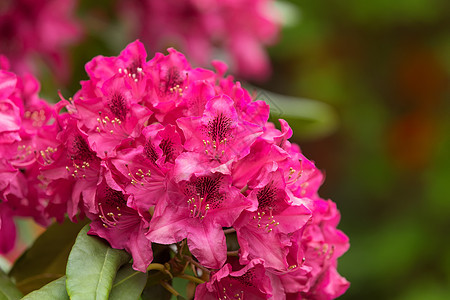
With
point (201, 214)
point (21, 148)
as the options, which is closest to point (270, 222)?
point (201, 214)

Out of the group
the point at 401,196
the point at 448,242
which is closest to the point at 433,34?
the point at 401,196

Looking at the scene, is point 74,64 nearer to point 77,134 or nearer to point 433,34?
point 77,134

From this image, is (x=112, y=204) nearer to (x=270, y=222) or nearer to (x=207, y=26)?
(x=270, y=222)

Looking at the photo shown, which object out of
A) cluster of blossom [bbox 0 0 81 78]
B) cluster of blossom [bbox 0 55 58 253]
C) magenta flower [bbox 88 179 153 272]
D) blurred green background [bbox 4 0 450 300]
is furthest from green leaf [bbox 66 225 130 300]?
blurred green background [bbox 4 0 450 300]

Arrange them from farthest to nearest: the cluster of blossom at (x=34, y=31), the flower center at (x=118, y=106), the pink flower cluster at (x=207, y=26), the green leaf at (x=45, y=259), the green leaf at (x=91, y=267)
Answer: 1. the pink flower cluster at (x=207, y=26)
2. the cluster of blossom at (x=34, y=31)
3. the green leaf at (x=45, y=259)
4. the flower center at (x=118, y=106)
5. the green leaf at (x=91, y=267)

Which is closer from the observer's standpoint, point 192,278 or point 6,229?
point 192,278

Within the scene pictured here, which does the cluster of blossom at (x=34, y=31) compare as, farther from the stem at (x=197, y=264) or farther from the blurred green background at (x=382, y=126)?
the blurred green background at (x=382, y=126)

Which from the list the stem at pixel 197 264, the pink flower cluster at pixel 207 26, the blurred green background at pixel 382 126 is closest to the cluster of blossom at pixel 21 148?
the stem at pixel 197 264
